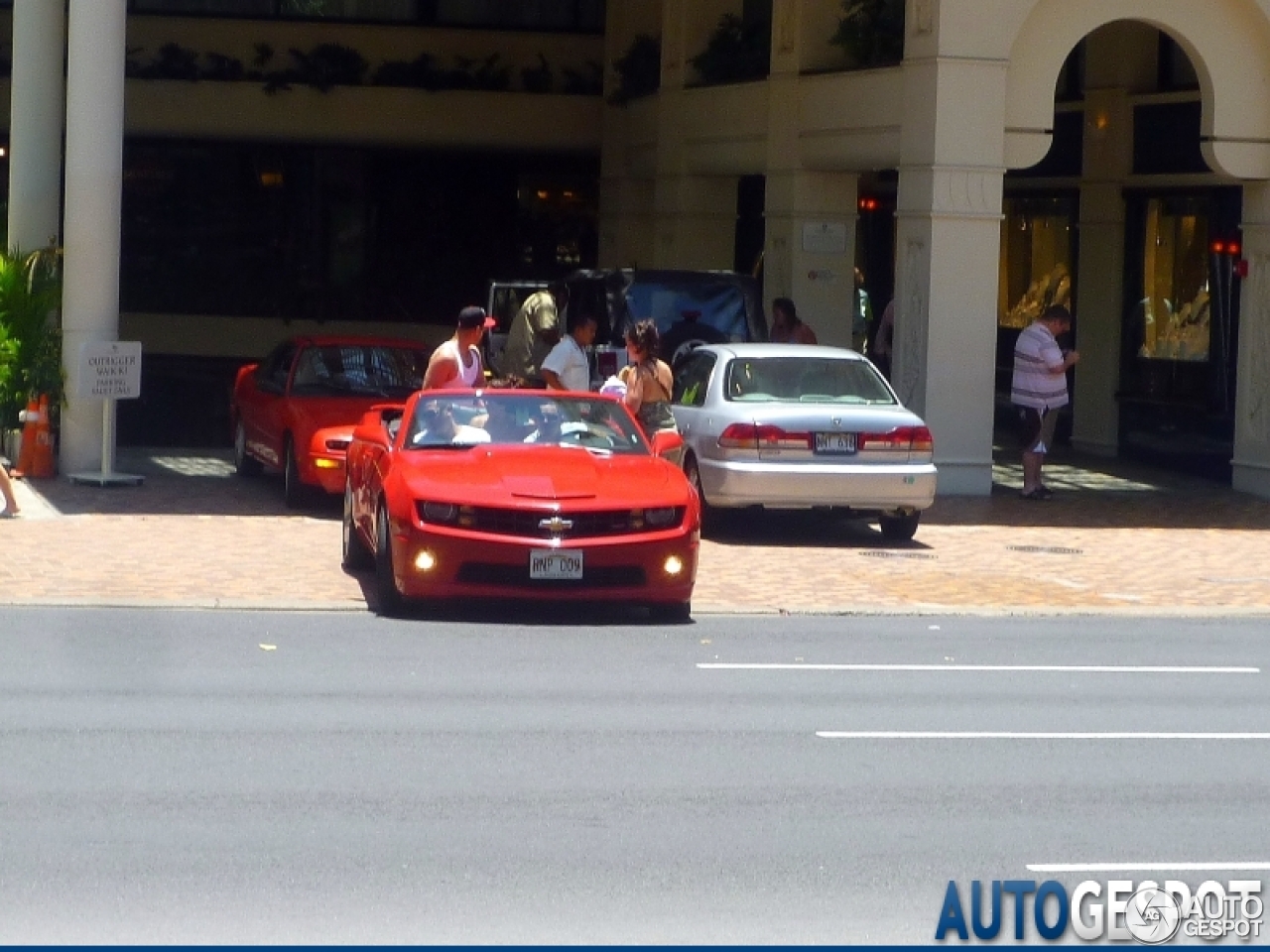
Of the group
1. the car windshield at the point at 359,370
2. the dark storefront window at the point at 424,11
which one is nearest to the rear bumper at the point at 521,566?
the car windshield at the point at 359,370

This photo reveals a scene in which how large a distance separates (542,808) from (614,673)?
10.6 ft

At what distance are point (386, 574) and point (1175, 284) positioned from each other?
536 inches

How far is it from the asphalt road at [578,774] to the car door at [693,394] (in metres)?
4.29

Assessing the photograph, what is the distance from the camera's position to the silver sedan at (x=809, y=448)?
1639 cm

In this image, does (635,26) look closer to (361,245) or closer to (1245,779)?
(361,245)

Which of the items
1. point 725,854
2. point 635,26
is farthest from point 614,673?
point 635,26

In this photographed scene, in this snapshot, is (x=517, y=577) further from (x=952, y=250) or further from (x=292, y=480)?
(x=952, y=250)

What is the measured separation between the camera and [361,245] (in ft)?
110

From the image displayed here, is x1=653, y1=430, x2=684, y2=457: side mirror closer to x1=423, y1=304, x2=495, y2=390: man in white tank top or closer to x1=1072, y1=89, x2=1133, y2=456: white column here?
x1=423, y1=304, x2=495, y2=390: man in white tank top

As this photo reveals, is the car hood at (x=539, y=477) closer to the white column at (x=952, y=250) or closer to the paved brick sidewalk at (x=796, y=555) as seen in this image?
the paved brick sidewalk at (x=796, y=555)

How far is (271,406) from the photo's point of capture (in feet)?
60.9

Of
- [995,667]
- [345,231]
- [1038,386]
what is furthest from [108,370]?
[345,231]

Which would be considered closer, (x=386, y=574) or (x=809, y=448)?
(x=386, y=574)

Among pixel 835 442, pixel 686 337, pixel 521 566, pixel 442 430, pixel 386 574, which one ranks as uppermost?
pixel 686 337
